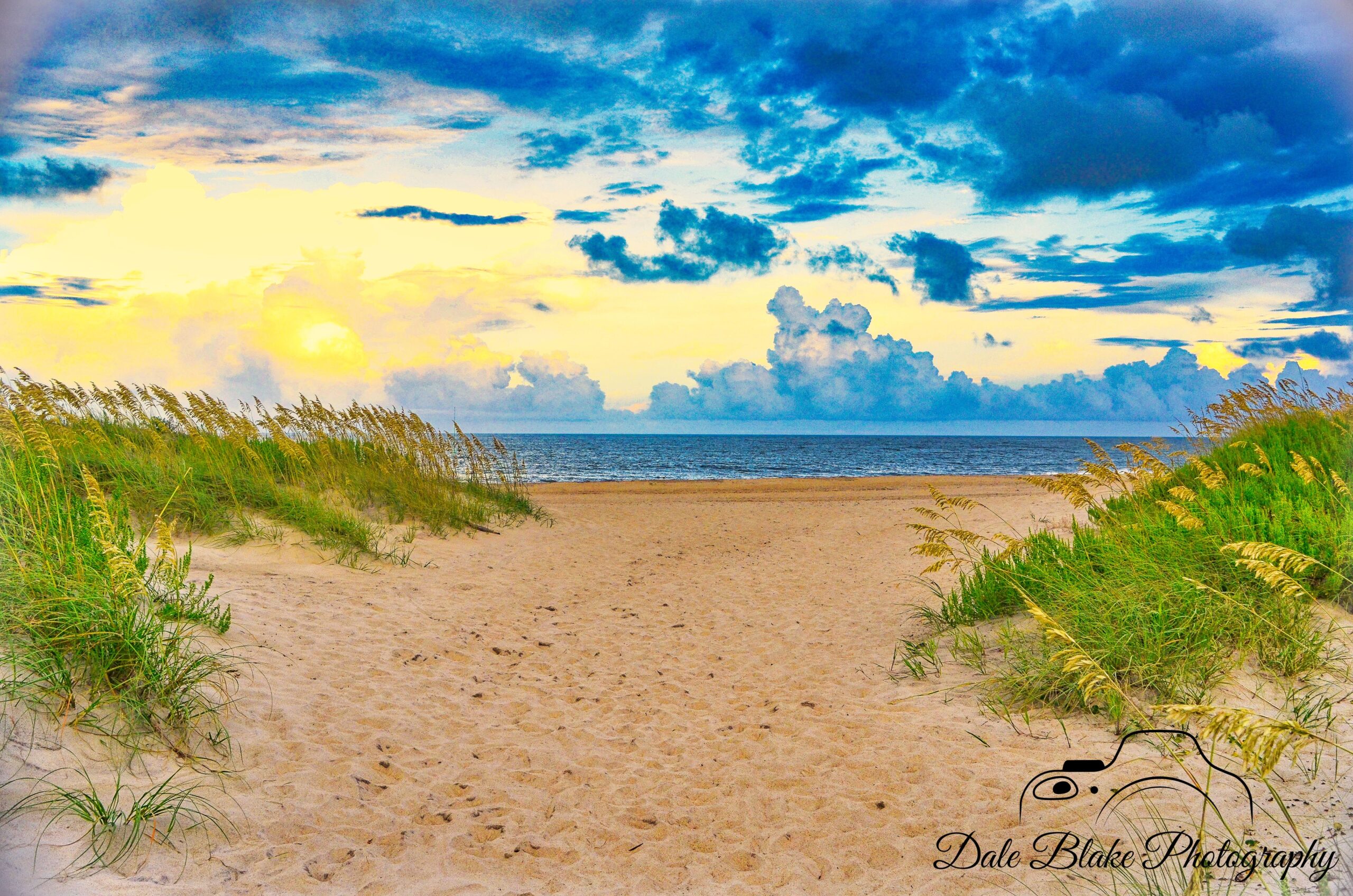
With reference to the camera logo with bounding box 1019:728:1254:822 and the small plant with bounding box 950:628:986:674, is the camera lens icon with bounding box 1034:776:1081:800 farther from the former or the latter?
the small plant with bounding box 950:628:986:674

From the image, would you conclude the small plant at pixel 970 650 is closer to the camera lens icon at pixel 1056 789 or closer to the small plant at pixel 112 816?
the camera lens icon at pixel 1056 789

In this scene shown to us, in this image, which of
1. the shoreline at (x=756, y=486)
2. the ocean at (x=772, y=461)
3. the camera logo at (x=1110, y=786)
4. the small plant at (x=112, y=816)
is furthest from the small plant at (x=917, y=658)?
the shoreline at (x=756, y=486)

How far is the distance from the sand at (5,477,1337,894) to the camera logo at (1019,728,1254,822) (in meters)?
0.16

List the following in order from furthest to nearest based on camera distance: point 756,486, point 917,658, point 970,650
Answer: point 756,486, point 917,658, point 970,650

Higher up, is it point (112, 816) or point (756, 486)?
point (112, 816)

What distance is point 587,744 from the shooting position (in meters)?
5.14

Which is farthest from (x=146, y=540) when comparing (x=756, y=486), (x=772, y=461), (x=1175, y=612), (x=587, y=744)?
(x=772, y=461)

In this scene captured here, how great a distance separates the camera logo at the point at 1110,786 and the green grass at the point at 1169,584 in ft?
1.32

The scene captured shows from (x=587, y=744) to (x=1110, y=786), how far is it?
10.6 ft

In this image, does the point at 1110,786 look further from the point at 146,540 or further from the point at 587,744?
the point at 146,540

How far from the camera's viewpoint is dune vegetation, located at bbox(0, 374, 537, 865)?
13.0ft

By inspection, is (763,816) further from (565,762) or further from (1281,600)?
(1281,600)

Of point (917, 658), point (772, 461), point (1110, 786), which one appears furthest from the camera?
point (772, 461)

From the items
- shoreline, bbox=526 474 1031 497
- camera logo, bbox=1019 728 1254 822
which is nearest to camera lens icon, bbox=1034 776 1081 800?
camera logo, bbox=1019 728 1254 822
